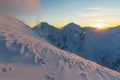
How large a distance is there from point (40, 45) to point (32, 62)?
7615mm

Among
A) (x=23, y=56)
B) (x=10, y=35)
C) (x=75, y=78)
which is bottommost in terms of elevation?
(x=75, y=78)

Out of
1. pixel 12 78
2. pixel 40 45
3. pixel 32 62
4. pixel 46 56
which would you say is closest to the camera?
pixel 12 78

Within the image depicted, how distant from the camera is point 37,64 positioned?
40312mm

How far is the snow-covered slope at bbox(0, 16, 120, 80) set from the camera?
1447 inches

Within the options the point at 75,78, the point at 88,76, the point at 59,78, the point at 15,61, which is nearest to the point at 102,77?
the point at 88,76

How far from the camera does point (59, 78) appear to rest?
3738 cm

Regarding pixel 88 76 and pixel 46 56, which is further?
pixel 46 56

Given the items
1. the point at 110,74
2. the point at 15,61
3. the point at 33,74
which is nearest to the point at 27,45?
the point at 15,61

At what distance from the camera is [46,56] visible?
4391 centimetres

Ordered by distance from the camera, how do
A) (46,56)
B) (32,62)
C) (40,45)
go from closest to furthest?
1. (32,62)
2. (46,56)
3. (40,45)

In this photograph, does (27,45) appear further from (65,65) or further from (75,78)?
(75,78)

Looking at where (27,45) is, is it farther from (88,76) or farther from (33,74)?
(88,76)

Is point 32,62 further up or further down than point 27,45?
further down

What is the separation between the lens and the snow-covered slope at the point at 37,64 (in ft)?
121
